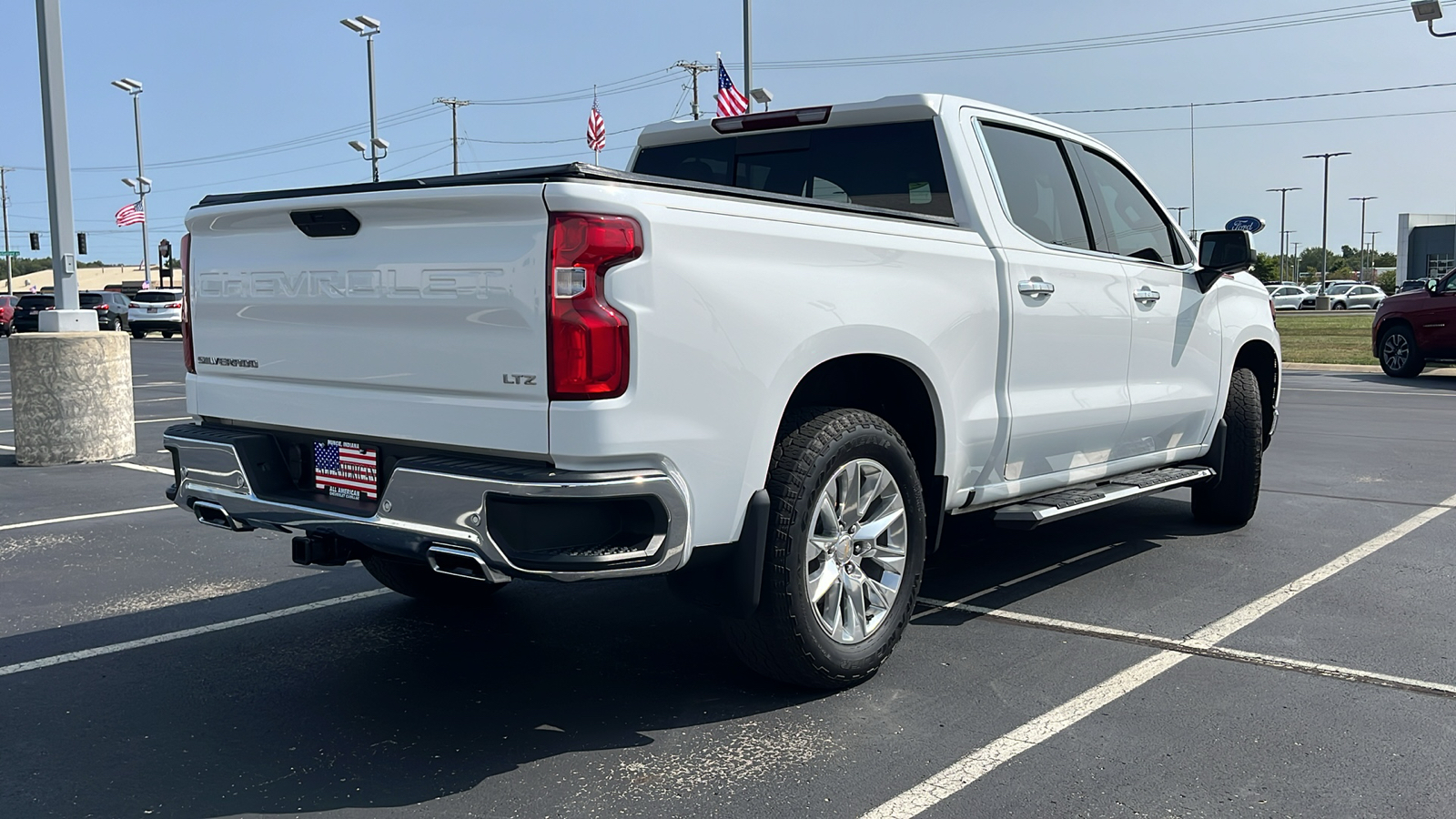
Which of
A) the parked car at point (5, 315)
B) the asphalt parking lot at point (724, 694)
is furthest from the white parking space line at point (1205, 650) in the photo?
the parked car at point (5, 315)

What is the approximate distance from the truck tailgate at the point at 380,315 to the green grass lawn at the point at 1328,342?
18.1m

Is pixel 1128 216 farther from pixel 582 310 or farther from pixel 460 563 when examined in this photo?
pixel 460 563

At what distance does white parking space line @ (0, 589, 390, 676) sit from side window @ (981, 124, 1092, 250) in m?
3.29

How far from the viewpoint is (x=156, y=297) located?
132 ft

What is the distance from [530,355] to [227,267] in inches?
59.7

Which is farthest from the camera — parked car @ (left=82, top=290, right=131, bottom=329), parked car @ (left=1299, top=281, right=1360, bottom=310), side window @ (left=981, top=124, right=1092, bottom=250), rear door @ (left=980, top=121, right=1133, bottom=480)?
parked car @ (left=1299, top=281, right=1360, bottom=310)

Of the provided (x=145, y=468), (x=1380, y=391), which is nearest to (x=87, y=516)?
(x=145, y=468)

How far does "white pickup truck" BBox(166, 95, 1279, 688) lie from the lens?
336 cm

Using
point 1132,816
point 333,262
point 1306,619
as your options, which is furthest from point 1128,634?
point 333,262

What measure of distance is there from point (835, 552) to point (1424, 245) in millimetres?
81774

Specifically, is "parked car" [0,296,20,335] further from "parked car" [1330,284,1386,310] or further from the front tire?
"parked car" [1330,284,1386,310]

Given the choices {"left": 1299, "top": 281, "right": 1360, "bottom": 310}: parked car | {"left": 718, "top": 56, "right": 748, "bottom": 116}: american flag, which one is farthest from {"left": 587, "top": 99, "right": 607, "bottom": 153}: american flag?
{"left": 1299, "top": 281, "right": 1360, "bottom": 310}: parked car

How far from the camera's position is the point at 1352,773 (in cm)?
343

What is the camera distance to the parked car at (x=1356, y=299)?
6450 cm
